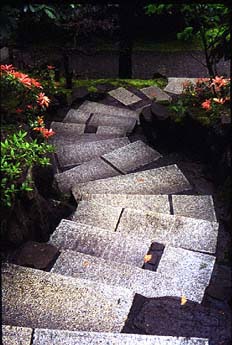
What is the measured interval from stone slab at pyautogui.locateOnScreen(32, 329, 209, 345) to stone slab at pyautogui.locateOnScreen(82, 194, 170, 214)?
4.99 feet

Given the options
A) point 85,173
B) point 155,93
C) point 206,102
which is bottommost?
point 85,173

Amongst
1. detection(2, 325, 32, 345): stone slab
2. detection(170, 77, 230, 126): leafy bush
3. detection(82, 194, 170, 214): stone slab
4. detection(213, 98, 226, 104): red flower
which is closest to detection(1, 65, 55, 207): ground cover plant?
detection(82, 194, 170, 214): stone slab

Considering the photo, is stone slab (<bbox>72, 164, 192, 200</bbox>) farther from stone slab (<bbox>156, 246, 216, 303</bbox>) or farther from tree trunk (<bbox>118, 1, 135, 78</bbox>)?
tree trunk (<bbox>118, 1, 135, 78</bbox>)

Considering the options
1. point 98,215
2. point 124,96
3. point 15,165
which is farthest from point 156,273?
point 124,96

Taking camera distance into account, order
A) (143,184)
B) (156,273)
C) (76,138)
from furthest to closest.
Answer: (76,138)
(143,184)
(156,273)

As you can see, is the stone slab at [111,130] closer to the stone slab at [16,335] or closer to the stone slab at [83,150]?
the stone slab at [83,150]

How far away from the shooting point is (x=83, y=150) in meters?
4.69

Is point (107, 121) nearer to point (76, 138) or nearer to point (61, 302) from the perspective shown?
point (76, 138)

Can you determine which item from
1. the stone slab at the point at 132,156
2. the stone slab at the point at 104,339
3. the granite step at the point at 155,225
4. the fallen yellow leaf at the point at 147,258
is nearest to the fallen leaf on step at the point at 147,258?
the fallen yellow leaf at the point at 147,258

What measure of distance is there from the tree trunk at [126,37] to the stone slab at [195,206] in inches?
136

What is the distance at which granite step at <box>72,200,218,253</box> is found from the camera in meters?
3.10

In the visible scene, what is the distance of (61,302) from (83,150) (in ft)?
8.12

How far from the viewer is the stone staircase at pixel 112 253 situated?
2297mm

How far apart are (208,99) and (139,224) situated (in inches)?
75.1
